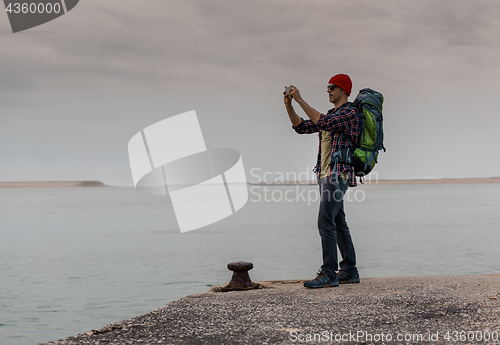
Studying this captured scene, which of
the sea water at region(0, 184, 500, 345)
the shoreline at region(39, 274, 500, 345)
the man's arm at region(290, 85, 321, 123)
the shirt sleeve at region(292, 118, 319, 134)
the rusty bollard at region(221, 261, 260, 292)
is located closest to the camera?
the shoreline at region(39, 274, 500, 345)

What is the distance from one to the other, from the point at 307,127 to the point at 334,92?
51 centimetres

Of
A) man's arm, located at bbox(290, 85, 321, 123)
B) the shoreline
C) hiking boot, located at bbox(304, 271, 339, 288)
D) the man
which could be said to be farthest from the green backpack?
the shoreline

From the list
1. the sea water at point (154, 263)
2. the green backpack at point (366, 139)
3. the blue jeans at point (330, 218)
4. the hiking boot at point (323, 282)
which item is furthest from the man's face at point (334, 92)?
the sea water at point (154, 263)

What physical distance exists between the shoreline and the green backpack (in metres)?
1.26

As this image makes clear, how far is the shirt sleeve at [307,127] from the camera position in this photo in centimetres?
482

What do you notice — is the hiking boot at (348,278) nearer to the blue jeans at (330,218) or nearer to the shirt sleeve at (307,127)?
the blue jeans at (330,218)

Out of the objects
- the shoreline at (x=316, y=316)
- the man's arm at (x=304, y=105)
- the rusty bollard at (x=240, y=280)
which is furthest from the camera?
the rusty bollard at (x=240, y=280)

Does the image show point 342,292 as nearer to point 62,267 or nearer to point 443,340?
point 443,340

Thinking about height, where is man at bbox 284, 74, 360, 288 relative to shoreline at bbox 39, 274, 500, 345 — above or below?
above

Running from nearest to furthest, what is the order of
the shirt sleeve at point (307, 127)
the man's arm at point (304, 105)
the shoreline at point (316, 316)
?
the shoreline at point (316, 316), the man's arm at point (304, 105), the shirt sleeve at point (307, 127)

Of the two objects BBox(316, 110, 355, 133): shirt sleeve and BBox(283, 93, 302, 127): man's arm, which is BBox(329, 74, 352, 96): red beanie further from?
BBox(283, 93, 302, 127): man's arm

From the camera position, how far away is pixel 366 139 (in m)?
4.80

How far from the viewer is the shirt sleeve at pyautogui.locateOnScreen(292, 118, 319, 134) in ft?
15.8

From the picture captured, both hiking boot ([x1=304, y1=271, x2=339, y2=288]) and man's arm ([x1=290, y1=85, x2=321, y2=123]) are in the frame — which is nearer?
man's arm ([x1=290, y1=85, x2=321, y2=123])
